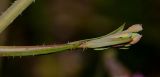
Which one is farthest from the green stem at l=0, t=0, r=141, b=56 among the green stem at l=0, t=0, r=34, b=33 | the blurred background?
the blurred background

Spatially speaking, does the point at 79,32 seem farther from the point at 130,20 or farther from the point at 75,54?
the point at 130,20

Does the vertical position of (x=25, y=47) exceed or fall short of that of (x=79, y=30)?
it falls short

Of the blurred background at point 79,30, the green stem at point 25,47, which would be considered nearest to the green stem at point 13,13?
the green stem at point 25,47

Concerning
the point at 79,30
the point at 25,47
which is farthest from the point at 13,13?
the point at 79,30

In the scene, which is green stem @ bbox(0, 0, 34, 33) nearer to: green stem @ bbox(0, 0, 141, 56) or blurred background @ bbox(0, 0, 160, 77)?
green stem @ bbox(0, 0, 141, 56)

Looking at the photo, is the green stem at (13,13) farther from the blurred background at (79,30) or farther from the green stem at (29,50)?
the blurred background at (79,30)

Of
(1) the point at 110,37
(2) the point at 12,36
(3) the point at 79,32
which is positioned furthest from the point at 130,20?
(1) the point at 110,37

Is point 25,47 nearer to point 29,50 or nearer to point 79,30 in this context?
point 29,50

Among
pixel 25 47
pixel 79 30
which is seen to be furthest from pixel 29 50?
pixel 79 30

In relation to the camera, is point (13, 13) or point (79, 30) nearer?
point (13, 13)
